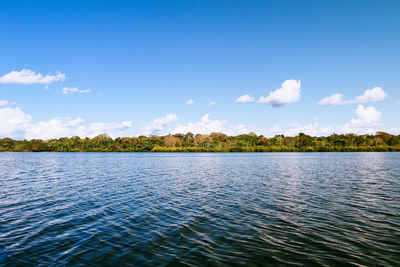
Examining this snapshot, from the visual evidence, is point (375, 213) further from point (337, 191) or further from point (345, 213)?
point (337, 191)

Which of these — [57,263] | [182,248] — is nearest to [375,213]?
[182,248]

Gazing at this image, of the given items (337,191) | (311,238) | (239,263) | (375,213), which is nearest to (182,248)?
(239,263)

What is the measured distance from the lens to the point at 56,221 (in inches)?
583

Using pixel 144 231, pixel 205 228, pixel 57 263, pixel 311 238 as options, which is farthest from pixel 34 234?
pixel 311 238

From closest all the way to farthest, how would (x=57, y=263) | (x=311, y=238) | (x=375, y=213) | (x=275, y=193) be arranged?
(x=57, y=263), (x=311, y=238), (x=375, y=213), (x=275, y=193)

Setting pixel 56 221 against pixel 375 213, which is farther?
pixel 375 213

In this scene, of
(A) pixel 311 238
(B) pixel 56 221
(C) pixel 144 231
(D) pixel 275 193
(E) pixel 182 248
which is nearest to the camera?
(E) pixel 182 248

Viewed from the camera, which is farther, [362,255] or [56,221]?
[56,221]

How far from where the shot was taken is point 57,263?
9195mm

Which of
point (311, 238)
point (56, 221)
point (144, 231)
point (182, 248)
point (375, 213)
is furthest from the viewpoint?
point (375, 213)

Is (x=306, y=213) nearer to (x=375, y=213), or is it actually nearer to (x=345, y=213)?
(x=345, y=213)

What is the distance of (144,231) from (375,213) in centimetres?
1543

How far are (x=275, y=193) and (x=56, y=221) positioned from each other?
18721mm

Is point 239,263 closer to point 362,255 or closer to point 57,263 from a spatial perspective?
point 362,255
